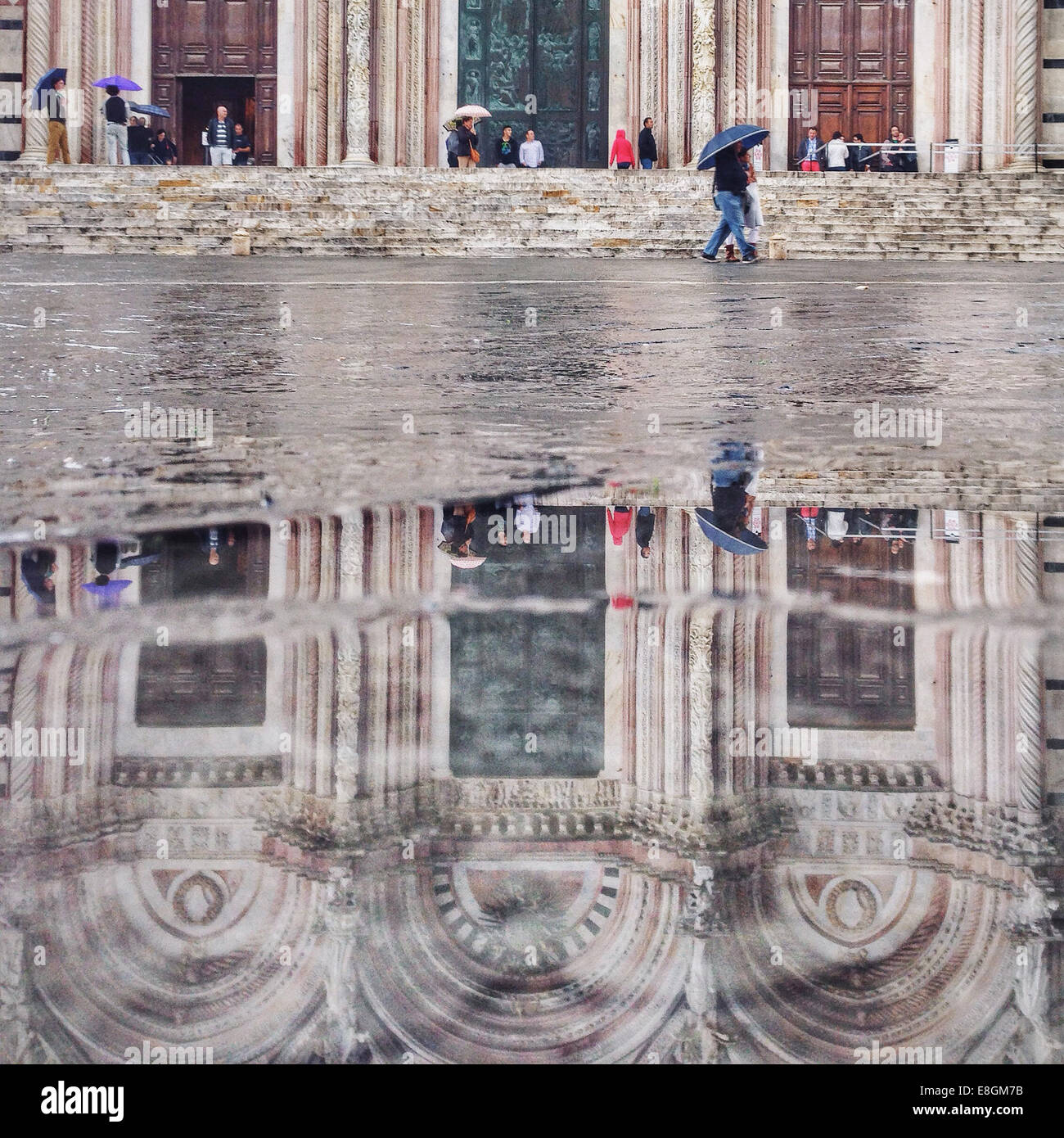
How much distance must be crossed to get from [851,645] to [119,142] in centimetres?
2247

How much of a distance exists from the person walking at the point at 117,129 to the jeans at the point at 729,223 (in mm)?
10656

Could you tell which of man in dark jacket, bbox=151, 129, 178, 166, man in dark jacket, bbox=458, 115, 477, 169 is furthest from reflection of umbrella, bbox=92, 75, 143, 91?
man in dark jacket, bbox=458, 115, 477, 169

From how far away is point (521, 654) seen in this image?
6.57ft

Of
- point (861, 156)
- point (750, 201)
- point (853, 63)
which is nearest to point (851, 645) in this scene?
point (750, 201)

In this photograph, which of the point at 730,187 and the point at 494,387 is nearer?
the point at 494,387

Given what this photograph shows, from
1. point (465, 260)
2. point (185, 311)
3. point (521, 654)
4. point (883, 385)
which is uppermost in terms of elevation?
point (465, 260)

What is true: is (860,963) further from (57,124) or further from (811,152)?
(811,152)

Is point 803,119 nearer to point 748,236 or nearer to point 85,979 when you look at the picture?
point 748,236

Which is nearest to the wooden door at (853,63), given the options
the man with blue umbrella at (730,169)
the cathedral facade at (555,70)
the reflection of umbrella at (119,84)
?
the cathedral facade at (555,70)

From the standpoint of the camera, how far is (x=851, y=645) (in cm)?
209

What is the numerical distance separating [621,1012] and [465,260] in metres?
14.4

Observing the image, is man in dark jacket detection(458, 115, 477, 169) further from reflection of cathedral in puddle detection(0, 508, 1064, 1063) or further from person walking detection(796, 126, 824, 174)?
reflection of cathedral in puddle detection(0, 508, 1064, 1063)

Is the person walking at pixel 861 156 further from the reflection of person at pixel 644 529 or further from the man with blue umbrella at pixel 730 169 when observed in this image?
the reflection of person at pixel 644 529
